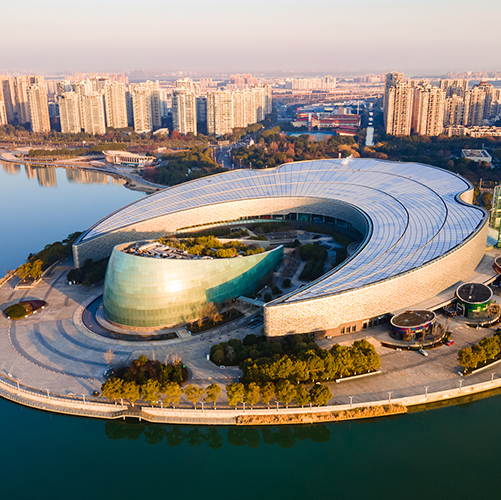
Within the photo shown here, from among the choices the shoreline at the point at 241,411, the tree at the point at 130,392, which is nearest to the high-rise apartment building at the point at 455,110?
the shoreline at the point at 241,411

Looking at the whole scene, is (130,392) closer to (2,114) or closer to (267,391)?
(267,391)

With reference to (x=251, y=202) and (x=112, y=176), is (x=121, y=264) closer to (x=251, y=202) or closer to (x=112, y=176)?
(x=251, y=202)

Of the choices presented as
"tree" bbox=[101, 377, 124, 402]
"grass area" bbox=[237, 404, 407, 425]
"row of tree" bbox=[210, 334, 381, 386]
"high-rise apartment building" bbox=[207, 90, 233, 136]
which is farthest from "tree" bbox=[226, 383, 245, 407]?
"high-rise apartment building" bbox=[207, 90, 233, 136]

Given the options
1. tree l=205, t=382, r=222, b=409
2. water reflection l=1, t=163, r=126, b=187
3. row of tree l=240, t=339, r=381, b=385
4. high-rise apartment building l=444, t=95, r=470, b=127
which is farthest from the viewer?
high-rise apartment building l=444, t=95, r=470, b=127

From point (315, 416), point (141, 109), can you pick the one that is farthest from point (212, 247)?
point (141, 109)

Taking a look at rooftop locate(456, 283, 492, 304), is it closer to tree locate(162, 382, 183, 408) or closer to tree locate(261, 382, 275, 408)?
tree locate(261, 382, 275, 408)

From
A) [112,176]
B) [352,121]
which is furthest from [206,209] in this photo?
[352,121]

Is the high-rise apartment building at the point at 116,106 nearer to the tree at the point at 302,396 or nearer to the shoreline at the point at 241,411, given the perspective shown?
the shoreline at the point at 241,411
